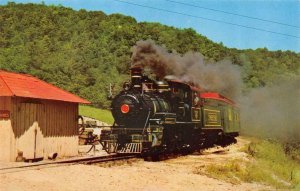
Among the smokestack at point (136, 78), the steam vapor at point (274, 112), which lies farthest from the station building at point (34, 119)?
the steam vapor at point (274, 112)

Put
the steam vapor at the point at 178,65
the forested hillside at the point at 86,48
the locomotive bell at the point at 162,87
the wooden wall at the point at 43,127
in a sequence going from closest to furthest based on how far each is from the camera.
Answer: the wooden wall at the point at 43,127
the locomotive bell at the point at 162,87
the steam vapor at the point at 178,65
the forested hillside at the point at 86,48

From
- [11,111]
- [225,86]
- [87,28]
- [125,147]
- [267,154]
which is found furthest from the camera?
[87,28]

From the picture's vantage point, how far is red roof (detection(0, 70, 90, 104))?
59.9 ft

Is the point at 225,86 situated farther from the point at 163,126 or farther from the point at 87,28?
the point at 87,28

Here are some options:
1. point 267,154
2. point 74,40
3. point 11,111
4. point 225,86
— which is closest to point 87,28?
point 74,40

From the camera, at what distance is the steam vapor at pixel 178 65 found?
997 inches

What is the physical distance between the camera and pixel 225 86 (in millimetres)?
39531

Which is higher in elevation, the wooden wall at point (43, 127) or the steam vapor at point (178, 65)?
the steam vapor at point (178, 65)

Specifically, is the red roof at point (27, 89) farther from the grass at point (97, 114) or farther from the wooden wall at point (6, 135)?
the grass at point (97, 114)

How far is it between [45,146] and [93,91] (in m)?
50.8

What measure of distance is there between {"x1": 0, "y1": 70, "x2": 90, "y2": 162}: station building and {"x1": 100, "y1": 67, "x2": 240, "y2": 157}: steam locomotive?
95.2 inches

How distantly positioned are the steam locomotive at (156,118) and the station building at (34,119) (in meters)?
2.42

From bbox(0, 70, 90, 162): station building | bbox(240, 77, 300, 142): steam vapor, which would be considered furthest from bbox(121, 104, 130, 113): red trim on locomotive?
bbox(240, 77, 300, 142): steam vapor

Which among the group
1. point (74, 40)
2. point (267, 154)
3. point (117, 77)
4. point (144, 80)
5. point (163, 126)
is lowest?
point (267, 154)
